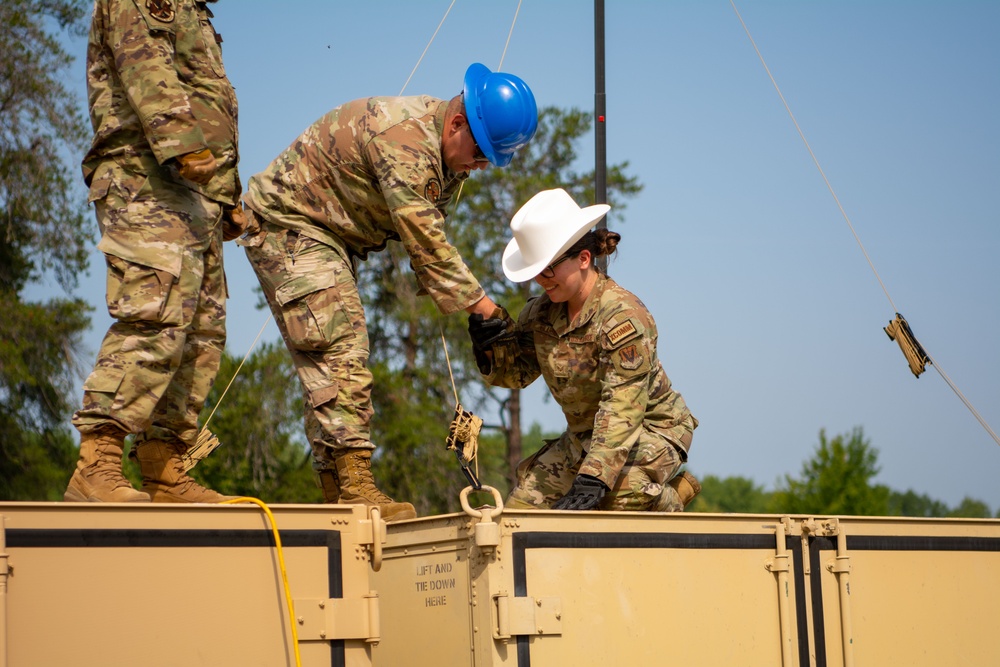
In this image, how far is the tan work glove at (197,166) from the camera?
415 cm

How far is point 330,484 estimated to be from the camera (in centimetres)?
517

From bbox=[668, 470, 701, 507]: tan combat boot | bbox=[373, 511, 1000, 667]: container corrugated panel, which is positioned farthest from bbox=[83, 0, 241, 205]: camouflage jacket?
bbox=[668, 470, 701, 507]: tan combat boot

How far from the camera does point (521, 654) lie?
159 inches

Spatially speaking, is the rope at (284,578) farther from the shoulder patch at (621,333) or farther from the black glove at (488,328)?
the shoulder patch at (621,333)

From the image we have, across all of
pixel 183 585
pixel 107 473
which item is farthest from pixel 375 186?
pixel 183 585

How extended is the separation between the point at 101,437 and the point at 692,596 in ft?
6.63

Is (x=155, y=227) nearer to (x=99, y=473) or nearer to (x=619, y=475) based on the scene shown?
(x=99, y=473)

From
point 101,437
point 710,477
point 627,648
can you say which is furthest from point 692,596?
point 710,477

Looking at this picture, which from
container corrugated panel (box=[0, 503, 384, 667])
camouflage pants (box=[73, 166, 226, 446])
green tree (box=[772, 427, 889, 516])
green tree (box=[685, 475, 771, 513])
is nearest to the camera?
container corrugated panel (box=[0, 503, 384, 667])

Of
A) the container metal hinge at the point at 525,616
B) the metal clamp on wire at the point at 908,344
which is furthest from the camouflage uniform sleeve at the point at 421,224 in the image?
the metal clamp on wire at the point at 908,344

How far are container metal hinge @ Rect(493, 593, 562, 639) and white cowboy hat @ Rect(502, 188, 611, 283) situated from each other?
1496mm

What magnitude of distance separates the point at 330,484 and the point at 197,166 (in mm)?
1543

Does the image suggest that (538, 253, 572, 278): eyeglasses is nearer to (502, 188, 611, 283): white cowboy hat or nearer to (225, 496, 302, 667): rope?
(502, 188, 611, 283): white cowboy hat

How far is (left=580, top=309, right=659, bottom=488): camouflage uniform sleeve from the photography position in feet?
16.1
